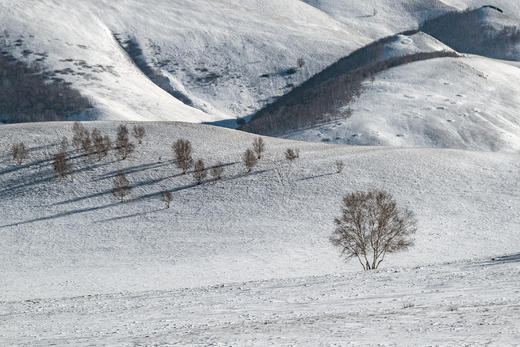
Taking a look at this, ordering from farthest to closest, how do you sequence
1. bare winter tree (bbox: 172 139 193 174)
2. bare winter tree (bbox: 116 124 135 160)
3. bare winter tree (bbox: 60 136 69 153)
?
bare winter tree (bbox: 60 136 69 153) → bare winter tree (bbox: 116 124 135 160) → bare winter tree (bbox: 172 139 193 174)

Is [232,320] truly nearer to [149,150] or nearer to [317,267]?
[317,267]

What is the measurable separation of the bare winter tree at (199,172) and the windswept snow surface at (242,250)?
49.8 inches

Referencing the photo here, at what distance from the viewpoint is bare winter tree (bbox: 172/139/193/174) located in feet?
246

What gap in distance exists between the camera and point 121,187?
6975cm

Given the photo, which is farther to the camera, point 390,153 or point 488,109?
point 488,109

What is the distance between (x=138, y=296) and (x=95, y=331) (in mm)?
8587

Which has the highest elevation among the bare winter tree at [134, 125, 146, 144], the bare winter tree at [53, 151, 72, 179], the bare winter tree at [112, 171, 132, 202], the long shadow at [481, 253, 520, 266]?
the bare winter tree at [134, 125, 146, 144]

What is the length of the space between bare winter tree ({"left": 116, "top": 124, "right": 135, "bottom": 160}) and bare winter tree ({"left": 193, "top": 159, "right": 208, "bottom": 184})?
11366 millimetres

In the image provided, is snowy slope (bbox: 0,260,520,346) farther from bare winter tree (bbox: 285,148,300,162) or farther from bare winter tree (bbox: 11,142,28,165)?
bare winter tree (bbox: 11,142,28,165)

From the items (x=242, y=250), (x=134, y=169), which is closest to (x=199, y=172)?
(x=134, y=169)

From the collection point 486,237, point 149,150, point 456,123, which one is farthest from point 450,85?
point 486,237

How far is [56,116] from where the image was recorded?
171 metres

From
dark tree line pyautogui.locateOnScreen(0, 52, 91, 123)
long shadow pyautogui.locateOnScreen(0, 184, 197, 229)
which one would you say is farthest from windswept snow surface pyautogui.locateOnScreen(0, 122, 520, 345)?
dark tree line pyautogui.locateOnScreen(0, 52, 91, 123)

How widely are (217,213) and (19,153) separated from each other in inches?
1199
